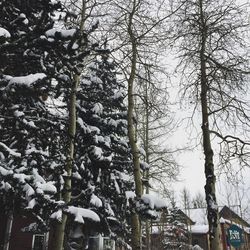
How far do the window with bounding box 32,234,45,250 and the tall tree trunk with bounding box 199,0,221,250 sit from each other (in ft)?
30.0

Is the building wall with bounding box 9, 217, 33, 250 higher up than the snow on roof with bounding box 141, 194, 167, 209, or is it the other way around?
the snow on roof with bounding box 141, 194, 167, 209

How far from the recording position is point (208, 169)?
297 inches

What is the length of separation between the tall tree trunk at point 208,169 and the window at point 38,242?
9131 millimetres

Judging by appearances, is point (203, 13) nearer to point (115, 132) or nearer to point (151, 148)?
point (115, 132)

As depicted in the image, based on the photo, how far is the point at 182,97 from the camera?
30.8 ft

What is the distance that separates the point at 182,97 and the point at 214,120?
46.9 inches

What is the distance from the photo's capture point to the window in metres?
13.8

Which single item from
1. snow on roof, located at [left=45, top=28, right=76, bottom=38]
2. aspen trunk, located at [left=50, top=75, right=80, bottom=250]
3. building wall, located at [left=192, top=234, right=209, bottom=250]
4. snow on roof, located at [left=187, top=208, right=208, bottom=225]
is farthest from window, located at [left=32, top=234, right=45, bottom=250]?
snow on roof, located at [left=187, top=208, right=208, bottom=225]

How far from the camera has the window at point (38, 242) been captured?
1385cm

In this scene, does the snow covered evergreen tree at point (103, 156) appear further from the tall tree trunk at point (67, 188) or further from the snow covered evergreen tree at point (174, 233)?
the snow covered evergreen tree at point (174, 233)

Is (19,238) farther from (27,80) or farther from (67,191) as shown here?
(27,80)

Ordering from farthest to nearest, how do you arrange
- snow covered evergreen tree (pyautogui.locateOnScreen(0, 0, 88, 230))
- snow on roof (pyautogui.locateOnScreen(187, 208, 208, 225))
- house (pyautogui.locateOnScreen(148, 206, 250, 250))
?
snow on roof (pyautogui.locateOnScreen(187, 208, 208, 225)), house (pyautogui.locateOnScreen(148, 206, 250, 250)), snow covered evergreen tree (pyautogui.locateOnScreen(0, 0, 88, 230))

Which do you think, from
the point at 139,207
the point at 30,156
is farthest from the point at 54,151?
the point at 139,207

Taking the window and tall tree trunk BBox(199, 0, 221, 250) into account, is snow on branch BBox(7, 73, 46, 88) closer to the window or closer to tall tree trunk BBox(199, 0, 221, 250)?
tall tree trunk BBox(199, 0, 221, 250)
